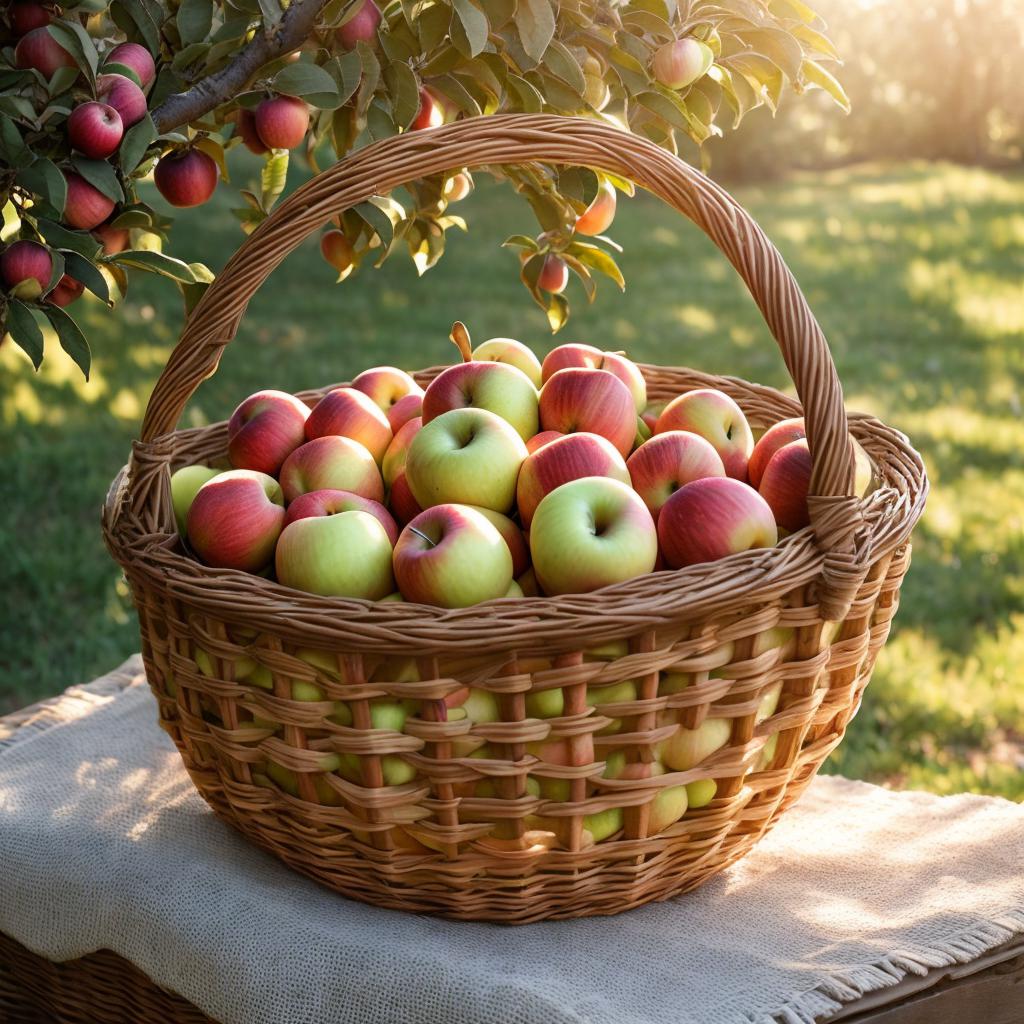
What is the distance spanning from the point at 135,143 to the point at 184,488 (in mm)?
502

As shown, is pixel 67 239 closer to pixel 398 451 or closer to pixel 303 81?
pixel 303 81

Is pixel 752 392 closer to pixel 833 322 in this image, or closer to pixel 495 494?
pixel 495 494

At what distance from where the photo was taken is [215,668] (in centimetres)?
133

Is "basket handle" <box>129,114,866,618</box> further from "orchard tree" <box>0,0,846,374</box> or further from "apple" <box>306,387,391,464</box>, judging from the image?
"apple" <box>306,387,391,464</box>

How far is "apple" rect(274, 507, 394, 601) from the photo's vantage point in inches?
Result: 53.1

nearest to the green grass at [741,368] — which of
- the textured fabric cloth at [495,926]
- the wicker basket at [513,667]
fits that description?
the textured fabric cloth at [495,926]

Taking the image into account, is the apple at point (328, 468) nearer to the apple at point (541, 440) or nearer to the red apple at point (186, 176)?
the apple at point (541, 440)

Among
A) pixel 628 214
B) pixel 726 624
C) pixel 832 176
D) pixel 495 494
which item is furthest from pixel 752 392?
pixel 832 176

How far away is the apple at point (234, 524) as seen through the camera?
144 cm

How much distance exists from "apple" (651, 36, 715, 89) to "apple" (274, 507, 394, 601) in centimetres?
64

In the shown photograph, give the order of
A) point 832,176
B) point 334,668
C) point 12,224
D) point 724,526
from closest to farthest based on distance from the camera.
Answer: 1. point 334,668
2. point 724,526
3. point 12,224
4. point 832,176

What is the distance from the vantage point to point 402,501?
1.60 metres

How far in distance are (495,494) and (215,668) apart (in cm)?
39

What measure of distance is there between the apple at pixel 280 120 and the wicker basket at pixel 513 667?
0.09 metres
